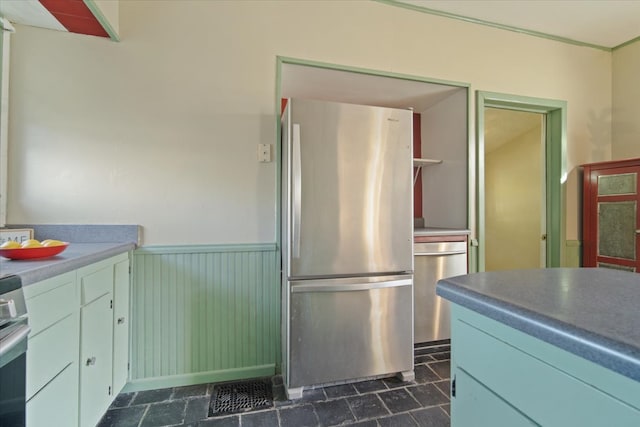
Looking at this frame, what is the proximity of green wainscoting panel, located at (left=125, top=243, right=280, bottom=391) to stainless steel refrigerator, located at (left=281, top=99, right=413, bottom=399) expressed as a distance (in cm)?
19

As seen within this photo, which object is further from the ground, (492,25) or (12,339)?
(492,25)

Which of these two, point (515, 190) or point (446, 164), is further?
point (515, 190)

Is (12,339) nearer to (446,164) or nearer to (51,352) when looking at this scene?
(51,352)

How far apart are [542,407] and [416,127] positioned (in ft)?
9.71

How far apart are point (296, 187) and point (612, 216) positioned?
2656 millimetres

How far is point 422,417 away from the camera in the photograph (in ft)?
5.20

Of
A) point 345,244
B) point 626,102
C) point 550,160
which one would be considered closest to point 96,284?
point 345,244

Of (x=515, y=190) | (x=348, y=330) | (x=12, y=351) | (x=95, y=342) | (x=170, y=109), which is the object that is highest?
(x=170, y=109)

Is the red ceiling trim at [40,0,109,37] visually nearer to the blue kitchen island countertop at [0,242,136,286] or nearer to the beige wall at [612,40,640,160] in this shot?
the blue kitchen island countertop at [0,242,136,286]

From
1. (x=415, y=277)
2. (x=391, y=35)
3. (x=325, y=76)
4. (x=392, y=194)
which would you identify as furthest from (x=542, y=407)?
(x=391, y=35)

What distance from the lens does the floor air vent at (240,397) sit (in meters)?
1.64

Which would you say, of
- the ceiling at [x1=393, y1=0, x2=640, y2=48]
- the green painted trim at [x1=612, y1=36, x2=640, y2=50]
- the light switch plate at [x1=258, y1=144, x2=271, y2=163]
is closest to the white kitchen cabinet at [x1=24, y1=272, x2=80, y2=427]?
the light switch plate at [x1=258, y1=144, x2=271, y2=163]

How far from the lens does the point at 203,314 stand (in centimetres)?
190

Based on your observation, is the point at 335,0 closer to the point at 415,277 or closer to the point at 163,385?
the point at 415,277
